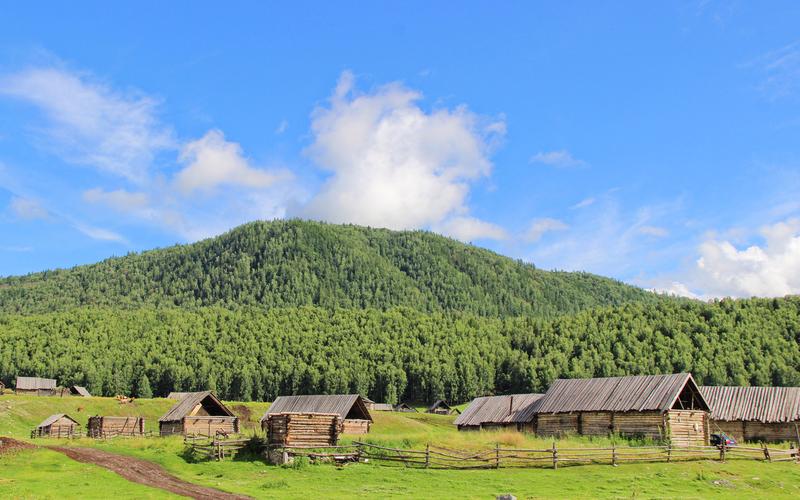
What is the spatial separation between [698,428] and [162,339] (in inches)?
6647

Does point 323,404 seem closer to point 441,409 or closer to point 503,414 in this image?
point 503,414

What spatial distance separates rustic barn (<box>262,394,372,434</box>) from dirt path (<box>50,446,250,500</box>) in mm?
24853

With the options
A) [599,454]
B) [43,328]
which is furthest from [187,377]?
[599,454]

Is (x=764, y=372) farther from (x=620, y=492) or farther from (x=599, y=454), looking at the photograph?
(x=620, y=492)

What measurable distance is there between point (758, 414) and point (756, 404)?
1457mm

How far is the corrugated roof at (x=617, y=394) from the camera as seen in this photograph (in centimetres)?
5138

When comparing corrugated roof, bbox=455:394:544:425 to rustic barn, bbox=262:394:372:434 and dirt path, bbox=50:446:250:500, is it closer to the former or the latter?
rustic barn, bbox=262:394:372:434

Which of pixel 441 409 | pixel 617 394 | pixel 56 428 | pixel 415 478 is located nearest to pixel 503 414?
pixel 617 394

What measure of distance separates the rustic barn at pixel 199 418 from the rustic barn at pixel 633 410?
112 feet

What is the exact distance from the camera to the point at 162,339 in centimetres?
19525

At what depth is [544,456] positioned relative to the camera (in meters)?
42.3

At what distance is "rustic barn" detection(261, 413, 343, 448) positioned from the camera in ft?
147

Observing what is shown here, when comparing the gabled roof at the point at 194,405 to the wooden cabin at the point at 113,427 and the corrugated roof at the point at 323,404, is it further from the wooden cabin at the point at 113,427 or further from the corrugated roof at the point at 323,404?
the corrugated roof at the point at 323,404

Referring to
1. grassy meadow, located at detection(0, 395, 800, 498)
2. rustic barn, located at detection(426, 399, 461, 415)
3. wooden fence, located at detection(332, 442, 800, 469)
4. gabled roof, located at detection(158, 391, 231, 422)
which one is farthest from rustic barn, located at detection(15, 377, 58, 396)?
wooden fence, located at detection(332, 442, 800, 469)
